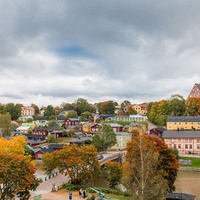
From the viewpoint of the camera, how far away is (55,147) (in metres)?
45.7

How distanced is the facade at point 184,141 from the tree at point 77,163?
2697cm

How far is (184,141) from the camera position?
162 feet

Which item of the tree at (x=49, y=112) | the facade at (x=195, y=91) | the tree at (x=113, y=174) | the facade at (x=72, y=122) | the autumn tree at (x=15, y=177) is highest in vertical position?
the facade at (x=195, y=91)

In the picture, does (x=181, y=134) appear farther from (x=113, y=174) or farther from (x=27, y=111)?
(x=27, y=111)

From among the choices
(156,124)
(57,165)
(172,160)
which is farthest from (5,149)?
(156,124)

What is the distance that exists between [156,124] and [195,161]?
106 ft

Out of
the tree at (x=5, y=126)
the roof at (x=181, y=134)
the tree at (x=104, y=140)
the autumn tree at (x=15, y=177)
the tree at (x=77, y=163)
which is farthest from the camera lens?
the tree at (x=5, y=126)

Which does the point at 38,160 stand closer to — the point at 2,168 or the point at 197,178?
the point at 197,178

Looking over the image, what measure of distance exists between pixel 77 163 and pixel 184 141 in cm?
2967

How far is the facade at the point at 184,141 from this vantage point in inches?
1913

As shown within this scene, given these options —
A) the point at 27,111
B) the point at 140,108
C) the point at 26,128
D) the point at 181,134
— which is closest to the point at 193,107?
the point at 181,134

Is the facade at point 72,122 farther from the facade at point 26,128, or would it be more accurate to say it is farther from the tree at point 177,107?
the tree at point 177,107

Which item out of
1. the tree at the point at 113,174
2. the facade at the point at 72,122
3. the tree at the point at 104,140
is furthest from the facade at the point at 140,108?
the tree at the point at 113,174

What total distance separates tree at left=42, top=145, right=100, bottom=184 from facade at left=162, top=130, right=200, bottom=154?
26969 mm
